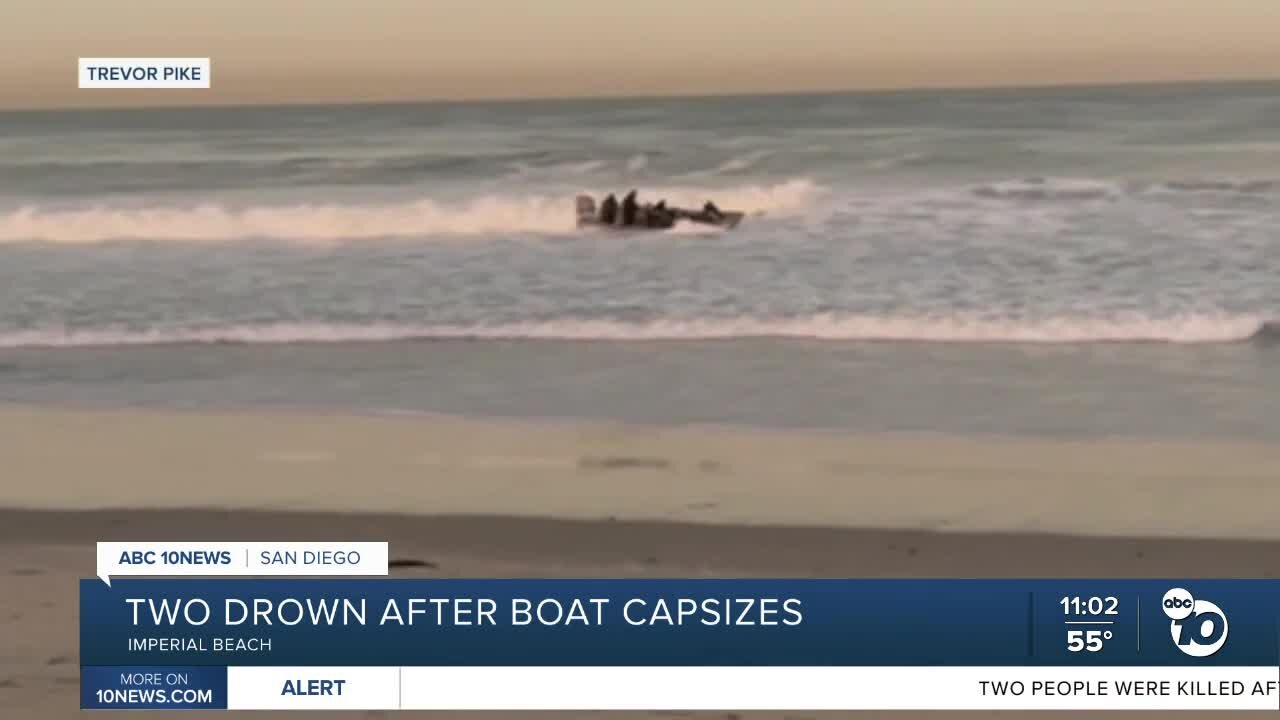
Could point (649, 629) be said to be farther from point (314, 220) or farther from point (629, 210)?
point (314, 220)

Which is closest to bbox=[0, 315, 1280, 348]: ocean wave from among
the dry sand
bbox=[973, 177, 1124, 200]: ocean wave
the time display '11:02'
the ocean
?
the ocean

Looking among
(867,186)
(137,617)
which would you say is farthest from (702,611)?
(867,186)

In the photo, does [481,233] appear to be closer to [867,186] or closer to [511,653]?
[867,186]

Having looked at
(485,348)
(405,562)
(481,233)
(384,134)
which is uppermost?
(384,134)

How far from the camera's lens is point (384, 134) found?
95.6 feet

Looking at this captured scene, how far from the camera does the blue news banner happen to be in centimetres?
484

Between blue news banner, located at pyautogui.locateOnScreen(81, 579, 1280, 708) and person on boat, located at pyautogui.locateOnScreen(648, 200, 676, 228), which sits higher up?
person on boat, located at pyautogui.locateOnScreen(648, 200, 676, 228)

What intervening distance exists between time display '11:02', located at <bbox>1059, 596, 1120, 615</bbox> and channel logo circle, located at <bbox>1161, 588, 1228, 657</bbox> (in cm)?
17

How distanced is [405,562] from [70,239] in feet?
43.5

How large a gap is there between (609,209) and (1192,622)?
501 inches

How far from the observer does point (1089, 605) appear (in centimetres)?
511

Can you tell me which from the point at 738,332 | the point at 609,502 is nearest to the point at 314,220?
the point at 738,332

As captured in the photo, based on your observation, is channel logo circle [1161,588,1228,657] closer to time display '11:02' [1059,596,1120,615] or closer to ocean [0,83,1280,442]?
time display '11:02' [1059,596,1120,615]

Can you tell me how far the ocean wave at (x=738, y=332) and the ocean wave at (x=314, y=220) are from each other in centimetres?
633
